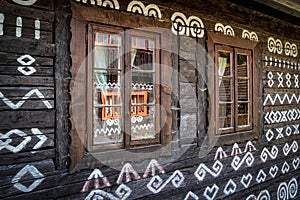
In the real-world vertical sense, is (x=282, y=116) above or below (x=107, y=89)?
below

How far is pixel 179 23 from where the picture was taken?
282 centimetres

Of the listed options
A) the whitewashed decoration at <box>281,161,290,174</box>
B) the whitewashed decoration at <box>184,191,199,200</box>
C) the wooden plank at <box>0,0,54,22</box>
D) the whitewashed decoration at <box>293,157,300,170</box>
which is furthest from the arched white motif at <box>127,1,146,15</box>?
the whitewashed decoration at <box>293,157,300,170</box>

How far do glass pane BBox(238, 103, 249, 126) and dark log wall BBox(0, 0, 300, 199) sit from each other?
0.29 m

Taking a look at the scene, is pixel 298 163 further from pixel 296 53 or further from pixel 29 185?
pixel 29 185

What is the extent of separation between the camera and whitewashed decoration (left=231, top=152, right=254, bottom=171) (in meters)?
3.35

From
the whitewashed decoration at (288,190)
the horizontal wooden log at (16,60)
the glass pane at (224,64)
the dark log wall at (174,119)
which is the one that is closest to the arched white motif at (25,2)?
the dark log wall at (174,119)

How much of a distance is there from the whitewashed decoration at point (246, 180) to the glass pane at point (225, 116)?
0.75 meters

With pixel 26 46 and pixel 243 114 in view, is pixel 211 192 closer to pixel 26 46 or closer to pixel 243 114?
pixel 243 114

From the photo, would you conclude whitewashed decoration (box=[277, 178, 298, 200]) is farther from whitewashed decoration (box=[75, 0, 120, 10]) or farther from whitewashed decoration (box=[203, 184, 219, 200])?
whitewashed decoration (box=[75, 0, 120, 10])

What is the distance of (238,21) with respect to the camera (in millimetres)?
3418

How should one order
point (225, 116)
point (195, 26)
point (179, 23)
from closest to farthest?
point (179, 23) → point (195, 26) → point (225, 116)

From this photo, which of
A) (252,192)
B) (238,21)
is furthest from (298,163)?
(238,21)

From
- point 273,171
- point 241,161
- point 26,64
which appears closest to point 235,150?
point 241,161

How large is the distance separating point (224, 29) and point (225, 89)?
73 centimetres
